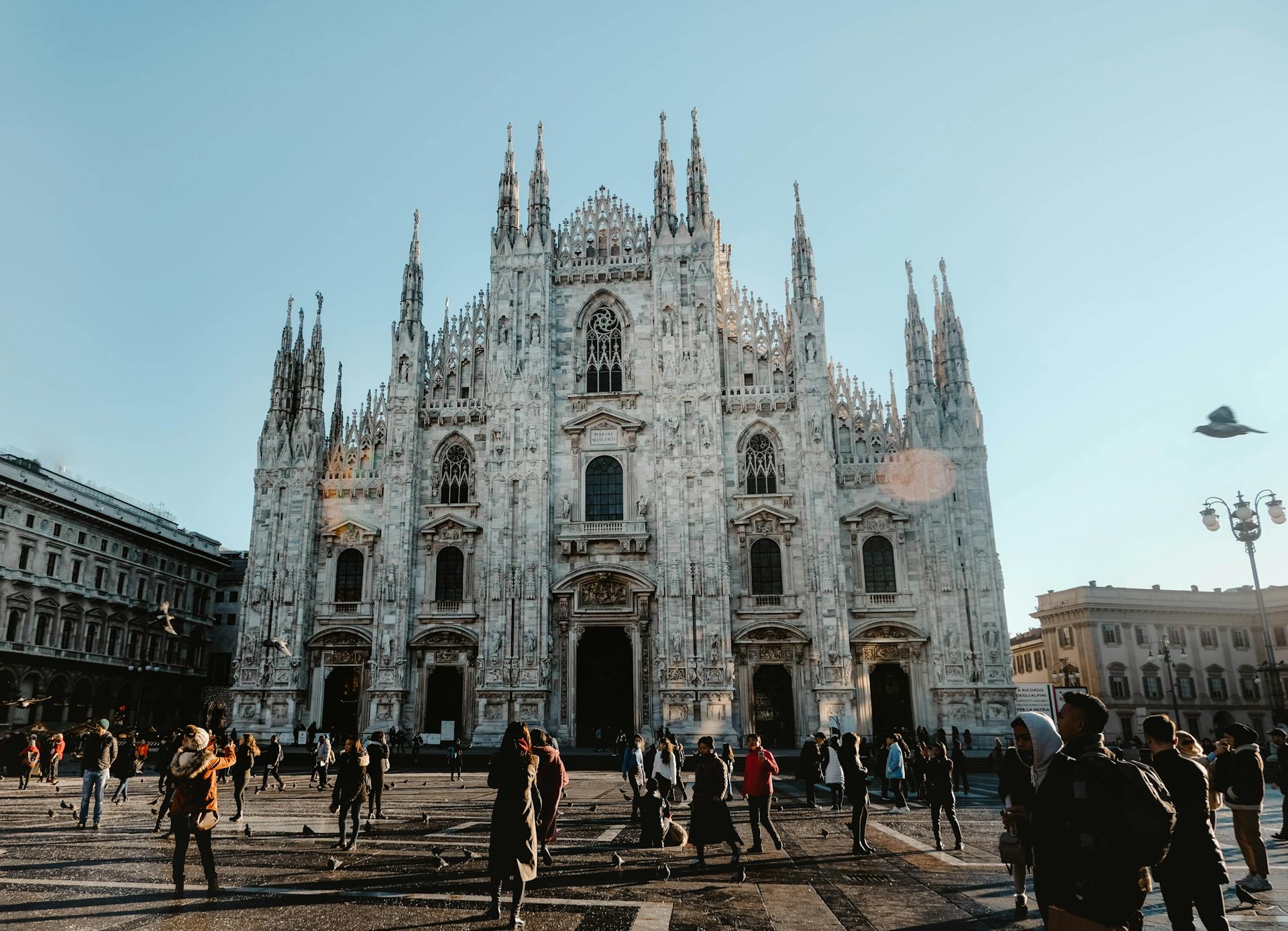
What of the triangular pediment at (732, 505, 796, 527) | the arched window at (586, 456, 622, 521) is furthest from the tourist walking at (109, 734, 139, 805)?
the triangular pediment at (732, 505, 796, 527)

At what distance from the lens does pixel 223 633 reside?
189 ft

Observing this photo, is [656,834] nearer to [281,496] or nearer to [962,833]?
[962,833]

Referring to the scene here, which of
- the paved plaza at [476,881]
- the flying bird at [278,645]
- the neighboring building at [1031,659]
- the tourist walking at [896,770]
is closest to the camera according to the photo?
the paved plaza at [476,881]

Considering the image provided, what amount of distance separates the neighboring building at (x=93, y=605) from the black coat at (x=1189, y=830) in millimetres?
39897

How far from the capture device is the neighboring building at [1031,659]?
207 feet

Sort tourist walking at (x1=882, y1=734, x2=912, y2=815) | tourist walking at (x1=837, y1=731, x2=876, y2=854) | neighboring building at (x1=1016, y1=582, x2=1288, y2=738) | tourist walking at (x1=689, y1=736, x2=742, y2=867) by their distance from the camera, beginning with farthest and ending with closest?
neighboring building at (x1=1016, y1=582, x2=1288, y2=738) < tourist walking at (x1=882, y1=734, x2=912, y2=815) < tourist walking at (x1=837, y1=731, x2=876, y2=854) < tourist walking at (x1=689, y1=736, x2=742, y2=867)

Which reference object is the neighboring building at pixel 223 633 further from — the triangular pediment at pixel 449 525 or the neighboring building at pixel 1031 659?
the neighboring building at pixel 1031 659

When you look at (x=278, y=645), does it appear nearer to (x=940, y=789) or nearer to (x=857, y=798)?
(x=857, y=798)

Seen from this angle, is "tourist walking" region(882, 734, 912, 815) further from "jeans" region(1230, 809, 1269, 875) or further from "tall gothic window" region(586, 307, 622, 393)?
"tall gothic window" region(586, 307, 622, 393)

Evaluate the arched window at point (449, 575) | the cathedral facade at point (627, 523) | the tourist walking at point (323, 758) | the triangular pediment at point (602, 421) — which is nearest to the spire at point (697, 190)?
the cathedral facade at point (627, 523)

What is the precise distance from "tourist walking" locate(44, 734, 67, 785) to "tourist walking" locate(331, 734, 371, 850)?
16.5 m

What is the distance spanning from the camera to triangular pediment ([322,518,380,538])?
117ft

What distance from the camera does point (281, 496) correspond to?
3594 cm

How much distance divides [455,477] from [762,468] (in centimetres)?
1254
